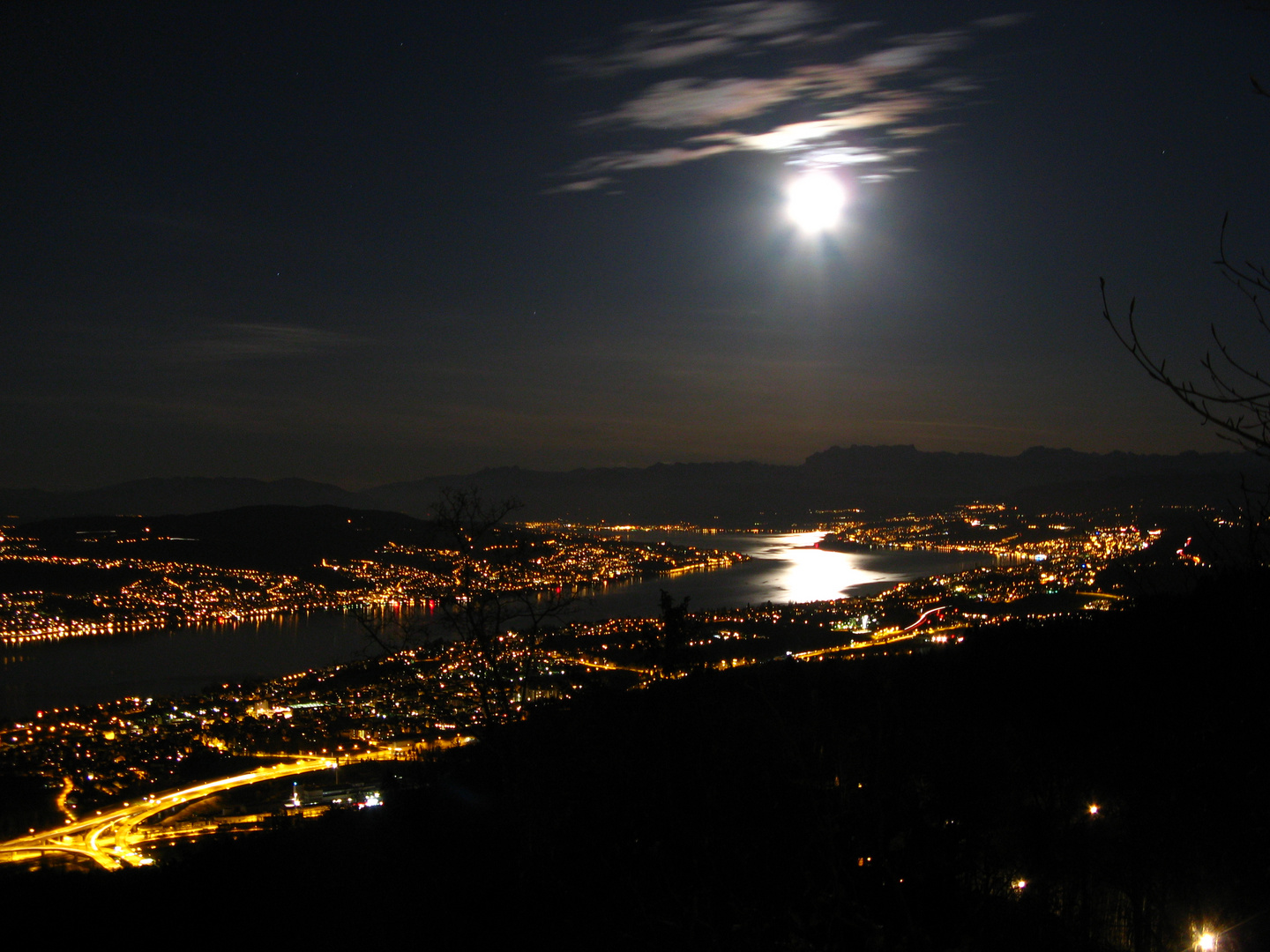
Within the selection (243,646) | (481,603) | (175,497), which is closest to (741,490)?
(175,497)

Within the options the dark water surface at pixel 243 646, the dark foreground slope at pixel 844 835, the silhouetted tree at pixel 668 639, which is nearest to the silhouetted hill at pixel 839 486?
the dark water surface at pixel 243 646

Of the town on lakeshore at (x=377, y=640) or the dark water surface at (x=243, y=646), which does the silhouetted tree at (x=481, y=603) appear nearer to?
the town on lakeshore at (x=377, y=640)

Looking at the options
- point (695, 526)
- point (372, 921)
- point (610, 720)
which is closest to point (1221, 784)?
point (372, 921)

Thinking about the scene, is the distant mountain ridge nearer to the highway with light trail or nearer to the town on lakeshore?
the town on lakeshore

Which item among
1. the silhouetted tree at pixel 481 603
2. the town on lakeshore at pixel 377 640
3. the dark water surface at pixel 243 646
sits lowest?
the dark water surface at pixel 243 646

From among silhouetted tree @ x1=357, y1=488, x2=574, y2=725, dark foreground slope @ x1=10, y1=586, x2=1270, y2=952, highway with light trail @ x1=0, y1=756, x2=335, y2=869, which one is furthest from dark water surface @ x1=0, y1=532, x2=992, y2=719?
dark foreground slope @ x1=10, y1=586, x2=1270, y2=952

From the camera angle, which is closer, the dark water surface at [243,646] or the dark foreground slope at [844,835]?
the dark foreground slope at [844,835]

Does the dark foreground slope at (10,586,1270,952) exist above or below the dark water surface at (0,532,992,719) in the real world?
above
